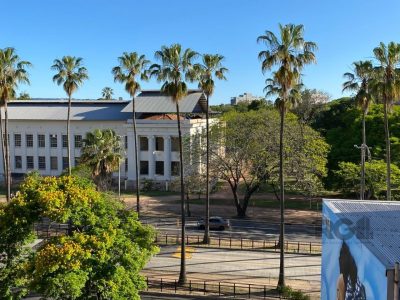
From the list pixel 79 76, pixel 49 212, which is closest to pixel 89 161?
Answer: pixel 79 76

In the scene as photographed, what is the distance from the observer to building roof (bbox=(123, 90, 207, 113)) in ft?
210

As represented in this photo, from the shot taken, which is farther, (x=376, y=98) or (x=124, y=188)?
(x=124, y=188)

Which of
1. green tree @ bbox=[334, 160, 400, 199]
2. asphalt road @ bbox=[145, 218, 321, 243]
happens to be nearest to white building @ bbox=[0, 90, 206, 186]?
asphalt road @ bbox=[145, 218, 321, 243]

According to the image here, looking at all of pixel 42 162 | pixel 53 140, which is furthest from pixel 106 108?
pixel 42 162

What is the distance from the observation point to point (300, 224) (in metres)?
44.1

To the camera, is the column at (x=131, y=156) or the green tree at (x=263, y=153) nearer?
the green tree at (x=263, y=153)

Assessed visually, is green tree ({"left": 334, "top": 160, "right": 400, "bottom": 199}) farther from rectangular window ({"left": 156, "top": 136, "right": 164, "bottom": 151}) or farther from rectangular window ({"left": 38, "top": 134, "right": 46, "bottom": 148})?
rectangular window ({"left": 38, "top": 134, "right": 46, "bottom": 148})

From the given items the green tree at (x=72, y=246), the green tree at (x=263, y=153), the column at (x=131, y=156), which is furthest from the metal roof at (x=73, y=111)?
the green tree at (x=72, y=246)

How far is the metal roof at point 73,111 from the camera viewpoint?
6656 cm

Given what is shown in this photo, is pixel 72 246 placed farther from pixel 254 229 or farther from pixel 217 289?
pixel 254 229

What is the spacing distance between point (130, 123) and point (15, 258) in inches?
1716

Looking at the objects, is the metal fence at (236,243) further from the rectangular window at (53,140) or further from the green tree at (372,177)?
the rectangular window at (53,140)

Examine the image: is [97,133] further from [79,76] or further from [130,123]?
[130,123]

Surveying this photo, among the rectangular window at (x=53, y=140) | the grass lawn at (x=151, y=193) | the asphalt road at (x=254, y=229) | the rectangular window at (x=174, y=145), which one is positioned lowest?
Answer: the asphalt road at (x=254, y=229)
